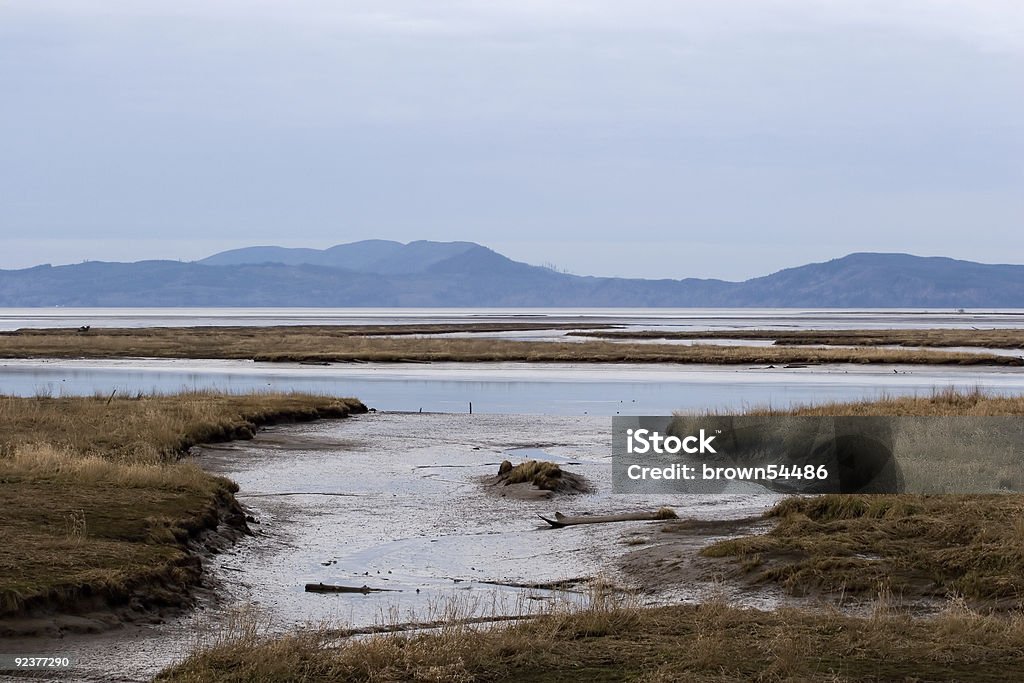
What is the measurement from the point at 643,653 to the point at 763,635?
4.57ft

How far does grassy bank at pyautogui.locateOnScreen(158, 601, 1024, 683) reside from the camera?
10250mm

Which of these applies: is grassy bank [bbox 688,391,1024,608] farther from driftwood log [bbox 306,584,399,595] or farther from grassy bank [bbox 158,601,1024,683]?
driftwood log [bbox 306,584,399,595]

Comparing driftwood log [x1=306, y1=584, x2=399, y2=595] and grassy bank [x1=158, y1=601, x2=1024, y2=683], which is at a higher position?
grassy bank [x1=158, y1=601, x2=1024, y2=683]

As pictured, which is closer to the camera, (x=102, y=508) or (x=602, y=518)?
(x=102, y=508)

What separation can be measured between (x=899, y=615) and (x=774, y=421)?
60.4 feet

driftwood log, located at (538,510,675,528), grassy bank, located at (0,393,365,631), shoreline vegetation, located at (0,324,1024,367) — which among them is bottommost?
driftwood log, located at (538,510,675,528)

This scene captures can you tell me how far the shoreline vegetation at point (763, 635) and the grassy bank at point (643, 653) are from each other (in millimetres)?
17

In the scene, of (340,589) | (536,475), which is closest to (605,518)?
(536,475)

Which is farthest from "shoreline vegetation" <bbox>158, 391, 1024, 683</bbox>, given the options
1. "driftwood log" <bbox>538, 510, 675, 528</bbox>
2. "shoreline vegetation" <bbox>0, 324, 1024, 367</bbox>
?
"shoreline vegetation" <bbox>0, 324, 1024, 367</bbox>

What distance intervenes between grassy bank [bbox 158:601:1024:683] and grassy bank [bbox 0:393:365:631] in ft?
9.33

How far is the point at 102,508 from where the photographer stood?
17.1 metres

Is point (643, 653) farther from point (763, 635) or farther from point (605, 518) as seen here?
point (605, 518)

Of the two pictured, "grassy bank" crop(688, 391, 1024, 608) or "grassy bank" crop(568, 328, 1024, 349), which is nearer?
"grassy bank" crop(688, 391, 1024, 608)

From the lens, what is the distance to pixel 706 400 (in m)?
46.9
